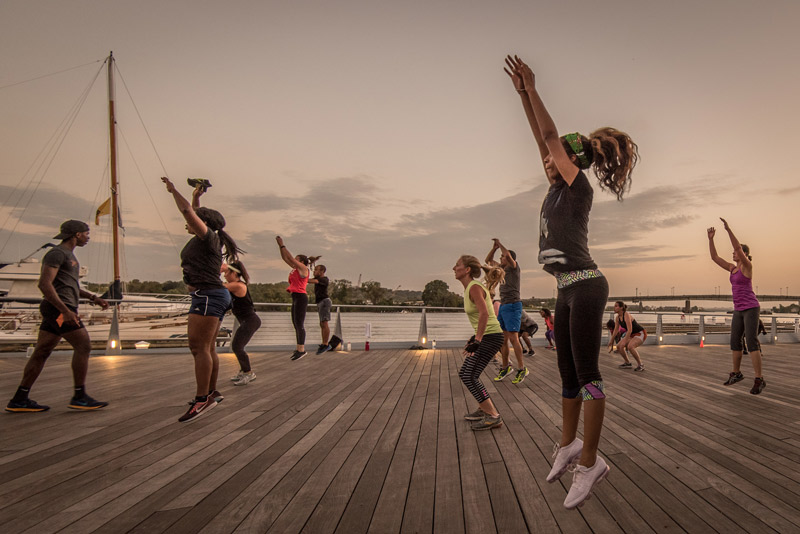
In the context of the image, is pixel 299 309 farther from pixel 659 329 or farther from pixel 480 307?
pixel 659 329

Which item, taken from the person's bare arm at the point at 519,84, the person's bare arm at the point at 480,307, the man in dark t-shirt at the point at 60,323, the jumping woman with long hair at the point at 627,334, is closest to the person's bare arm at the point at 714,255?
the jumping woman with long hair at the point at 627,334

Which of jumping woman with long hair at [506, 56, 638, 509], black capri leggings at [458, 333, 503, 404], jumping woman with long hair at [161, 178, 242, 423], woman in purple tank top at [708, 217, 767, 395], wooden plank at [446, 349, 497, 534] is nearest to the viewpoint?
wooden plank at [446, 349, 497, 534]

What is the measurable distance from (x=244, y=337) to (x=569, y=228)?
4622 mm

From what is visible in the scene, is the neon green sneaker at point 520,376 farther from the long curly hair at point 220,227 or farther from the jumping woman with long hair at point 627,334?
the long curly hair at point 220,227

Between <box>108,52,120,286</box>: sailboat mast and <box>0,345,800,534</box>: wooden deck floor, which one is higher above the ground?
<box>108,52,120,286</box>: sailboat mast

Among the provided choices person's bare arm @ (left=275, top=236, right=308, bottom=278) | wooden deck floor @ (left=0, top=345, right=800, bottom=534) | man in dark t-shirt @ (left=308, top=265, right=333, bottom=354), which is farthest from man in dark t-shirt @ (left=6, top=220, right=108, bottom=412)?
man in dark t-shirt @ (left=308, top=265, right=333, bottom=354)

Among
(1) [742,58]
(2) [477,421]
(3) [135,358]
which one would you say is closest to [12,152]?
(3) [135,358]

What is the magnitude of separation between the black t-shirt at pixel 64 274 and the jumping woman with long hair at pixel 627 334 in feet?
25.7

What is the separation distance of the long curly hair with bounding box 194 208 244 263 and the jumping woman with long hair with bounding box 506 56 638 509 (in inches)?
125

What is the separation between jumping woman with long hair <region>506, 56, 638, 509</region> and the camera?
1.83m

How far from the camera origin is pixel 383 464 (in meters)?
2.38

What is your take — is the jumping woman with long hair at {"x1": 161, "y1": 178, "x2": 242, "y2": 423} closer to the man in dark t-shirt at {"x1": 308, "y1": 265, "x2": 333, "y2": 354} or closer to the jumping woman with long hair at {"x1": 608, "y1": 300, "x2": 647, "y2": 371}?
the man in dark t-shirt at {"x1": 308, "y1": 265, "x2": 333, "y2": 354}

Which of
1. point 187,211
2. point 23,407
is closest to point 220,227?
point 187,211

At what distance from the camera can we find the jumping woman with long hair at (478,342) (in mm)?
3234
